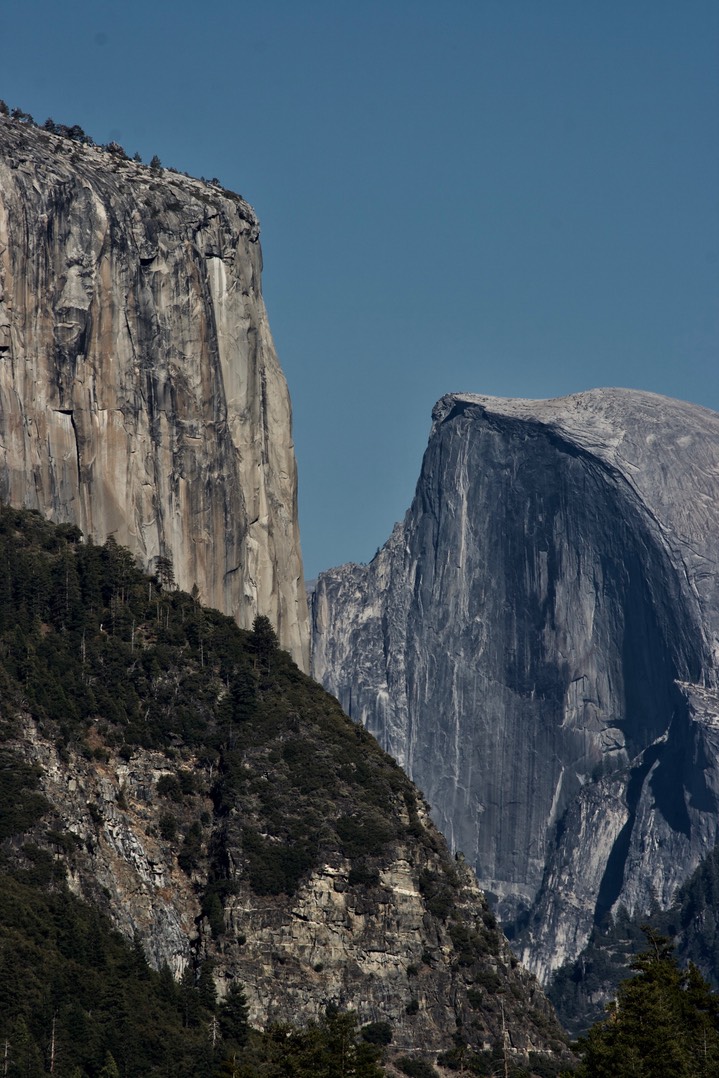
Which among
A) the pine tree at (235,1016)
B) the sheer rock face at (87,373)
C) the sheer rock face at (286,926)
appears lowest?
the pine tree at (235,1016)

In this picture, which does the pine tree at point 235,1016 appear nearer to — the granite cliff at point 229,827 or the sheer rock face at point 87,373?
the granite cliff at point 229,827

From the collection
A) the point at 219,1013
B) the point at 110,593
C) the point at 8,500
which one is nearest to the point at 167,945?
the point at 219,1013

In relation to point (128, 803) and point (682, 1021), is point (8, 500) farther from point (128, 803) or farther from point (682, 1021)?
point (682, 1021)

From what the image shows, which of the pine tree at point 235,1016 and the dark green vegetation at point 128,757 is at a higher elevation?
the dark green vegetation at point 128,757

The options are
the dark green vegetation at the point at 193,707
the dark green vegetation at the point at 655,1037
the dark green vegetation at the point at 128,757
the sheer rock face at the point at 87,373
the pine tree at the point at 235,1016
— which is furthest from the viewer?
the sheer rock face at the point at 87,373

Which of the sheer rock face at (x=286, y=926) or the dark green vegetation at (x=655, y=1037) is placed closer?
the dark green vegetation at (x=655, y=1037)

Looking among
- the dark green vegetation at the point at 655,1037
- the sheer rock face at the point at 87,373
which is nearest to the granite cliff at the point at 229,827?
the sheer rock face at the point at 87,373

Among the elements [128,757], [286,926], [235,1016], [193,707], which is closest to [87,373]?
[193,707]

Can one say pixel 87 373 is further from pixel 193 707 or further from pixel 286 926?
pixel 286 926

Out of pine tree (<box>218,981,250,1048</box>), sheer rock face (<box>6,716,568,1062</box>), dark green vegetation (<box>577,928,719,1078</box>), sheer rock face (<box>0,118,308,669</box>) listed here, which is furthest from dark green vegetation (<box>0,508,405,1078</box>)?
dark green vegetation (<box>577,928,719,1078</box>)
